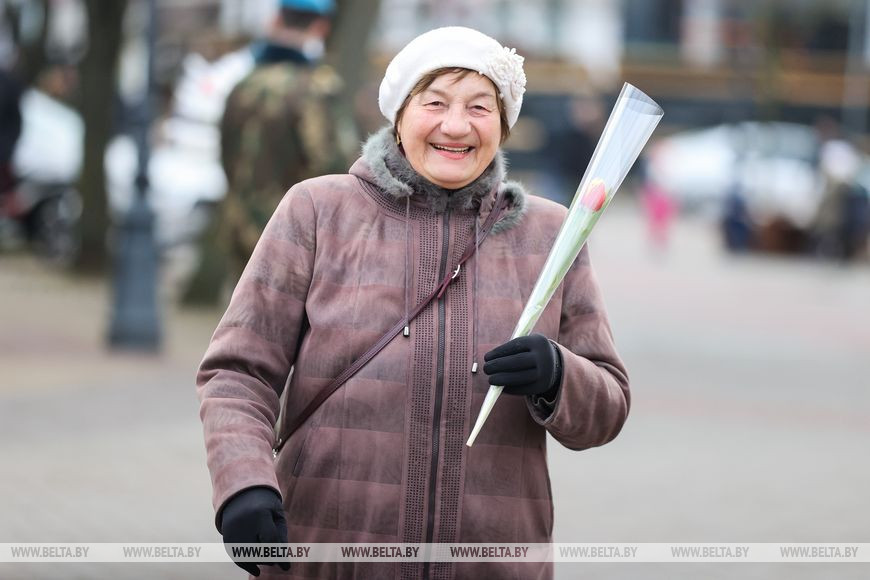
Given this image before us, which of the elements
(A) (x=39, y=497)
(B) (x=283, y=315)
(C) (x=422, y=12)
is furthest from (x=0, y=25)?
(B) (x=283, y=315)

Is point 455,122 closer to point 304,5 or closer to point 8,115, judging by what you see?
point 304,5

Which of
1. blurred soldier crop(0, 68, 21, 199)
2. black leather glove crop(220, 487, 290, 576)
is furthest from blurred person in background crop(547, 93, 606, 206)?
black leather glove crop(220, 487, 290, 576)

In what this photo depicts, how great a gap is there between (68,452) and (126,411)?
46.4 inches

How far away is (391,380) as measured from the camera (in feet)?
9.66

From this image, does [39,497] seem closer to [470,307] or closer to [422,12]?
[470,307]

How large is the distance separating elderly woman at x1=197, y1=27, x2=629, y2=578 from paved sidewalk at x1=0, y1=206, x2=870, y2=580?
9.08 ft

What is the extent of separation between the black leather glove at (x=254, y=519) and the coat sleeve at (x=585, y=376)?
20.3 inches

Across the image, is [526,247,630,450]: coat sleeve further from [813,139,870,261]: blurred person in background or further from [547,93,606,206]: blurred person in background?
[813,139,870,261]: blurred person in background

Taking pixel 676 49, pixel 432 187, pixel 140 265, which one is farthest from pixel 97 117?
pixel 676 49

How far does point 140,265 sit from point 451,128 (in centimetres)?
842

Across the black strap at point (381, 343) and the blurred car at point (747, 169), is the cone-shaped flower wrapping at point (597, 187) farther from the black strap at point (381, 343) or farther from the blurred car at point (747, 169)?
the blurred car at point (747, 169)

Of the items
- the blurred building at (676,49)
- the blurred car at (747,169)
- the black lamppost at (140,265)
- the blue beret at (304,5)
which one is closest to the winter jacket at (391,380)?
the blue beret at (304,5)

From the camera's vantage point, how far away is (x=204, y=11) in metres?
43.2

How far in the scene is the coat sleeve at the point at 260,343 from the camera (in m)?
2.91
